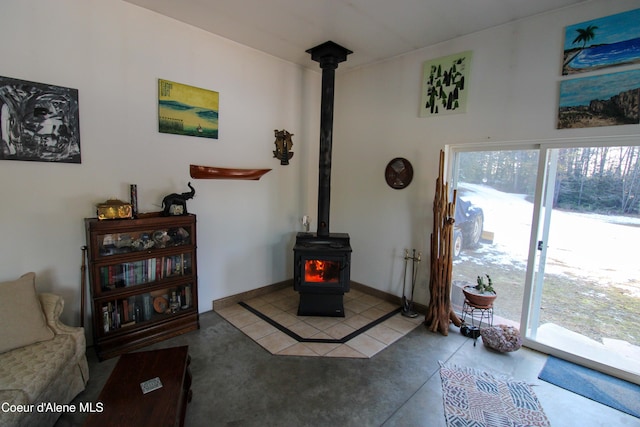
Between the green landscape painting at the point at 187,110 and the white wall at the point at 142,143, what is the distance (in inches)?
2.8

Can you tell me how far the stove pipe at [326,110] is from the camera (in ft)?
11.3

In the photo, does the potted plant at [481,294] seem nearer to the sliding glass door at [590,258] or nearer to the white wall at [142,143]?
the sliding glass door at [590,258]

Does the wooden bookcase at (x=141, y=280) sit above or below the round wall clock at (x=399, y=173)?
below

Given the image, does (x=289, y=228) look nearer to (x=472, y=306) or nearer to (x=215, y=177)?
(x=215, y=177)

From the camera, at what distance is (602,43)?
236 centimetres

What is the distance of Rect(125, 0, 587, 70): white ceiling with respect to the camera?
8.45 feet

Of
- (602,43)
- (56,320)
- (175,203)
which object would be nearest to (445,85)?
(602,43)

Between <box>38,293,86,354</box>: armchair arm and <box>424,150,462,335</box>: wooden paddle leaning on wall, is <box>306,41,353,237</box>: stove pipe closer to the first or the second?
<box>424,150,462,335</box>: wooden paddle leaning on wall

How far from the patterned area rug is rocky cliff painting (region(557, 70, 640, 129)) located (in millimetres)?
2195

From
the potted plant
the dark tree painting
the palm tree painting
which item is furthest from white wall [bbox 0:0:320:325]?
the palm tree painting

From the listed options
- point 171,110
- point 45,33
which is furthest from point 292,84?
point 45,33

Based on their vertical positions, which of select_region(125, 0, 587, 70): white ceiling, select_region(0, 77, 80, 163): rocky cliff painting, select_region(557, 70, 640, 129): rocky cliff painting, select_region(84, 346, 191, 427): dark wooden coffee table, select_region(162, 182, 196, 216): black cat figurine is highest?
select_region(125, 0, 587, 70): white ceiling

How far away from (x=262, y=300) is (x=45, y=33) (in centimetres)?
326

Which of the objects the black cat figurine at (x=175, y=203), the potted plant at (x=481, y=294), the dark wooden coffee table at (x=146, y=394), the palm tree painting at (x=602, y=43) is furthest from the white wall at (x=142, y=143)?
the palm tree painting at (x=602, y=43)
